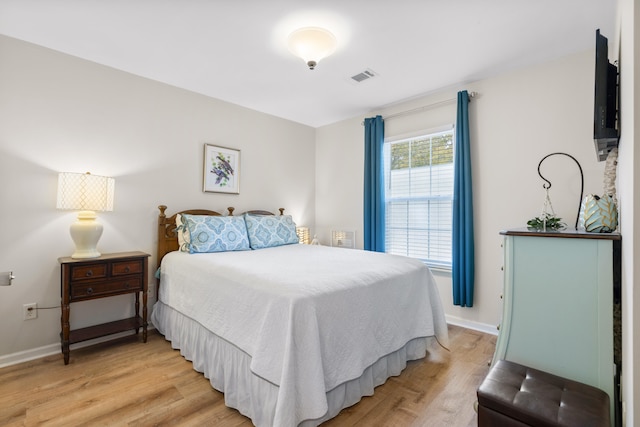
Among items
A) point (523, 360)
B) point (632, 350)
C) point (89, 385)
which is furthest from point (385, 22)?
point (89, 385)

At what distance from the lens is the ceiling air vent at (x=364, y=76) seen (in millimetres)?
2809

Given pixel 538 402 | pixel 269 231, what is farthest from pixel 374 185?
pixel 538 402

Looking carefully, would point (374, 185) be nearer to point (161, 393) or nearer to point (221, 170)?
point (221, 170)

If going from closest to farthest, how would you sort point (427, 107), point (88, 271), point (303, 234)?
point (88, 271), point (427, 107), point (303, 234)

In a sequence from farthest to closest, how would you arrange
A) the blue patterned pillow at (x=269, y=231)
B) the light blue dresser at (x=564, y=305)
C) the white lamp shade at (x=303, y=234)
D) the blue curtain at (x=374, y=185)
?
1. the white lamp shade at (x=303, y=234)
2. the blue curtain at (x=374, y=185)
3. the blue patterned pillow at (x=269, y=231)
4. the light blue dresser at (x=564, y=305)

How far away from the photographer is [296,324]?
4.72 feet

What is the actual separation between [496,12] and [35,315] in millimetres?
4079

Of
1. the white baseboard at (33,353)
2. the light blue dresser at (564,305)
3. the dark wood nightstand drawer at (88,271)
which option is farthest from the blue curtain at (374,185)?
the white baseboard at (33,353)

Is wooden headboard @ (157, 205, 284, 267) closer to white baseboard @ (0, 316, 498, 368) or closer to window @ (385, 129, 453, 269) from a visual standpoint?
white baseboard @ (0, 316, 498, 368)

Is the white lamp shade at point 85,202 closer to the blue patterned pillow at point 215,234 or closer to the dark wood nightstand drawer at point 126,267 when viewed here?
the dark wood nightstand drawer at point 126,267

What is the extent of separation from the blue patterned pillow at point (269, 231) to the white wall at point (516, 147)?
175 centimetres

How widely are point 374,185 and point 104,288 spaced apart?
2925 millimetres

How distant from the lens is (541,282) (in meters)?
1.74

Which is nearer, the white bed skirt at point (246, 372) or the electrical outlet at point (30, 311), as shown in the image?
the white bed skirt at point (246, 372)
